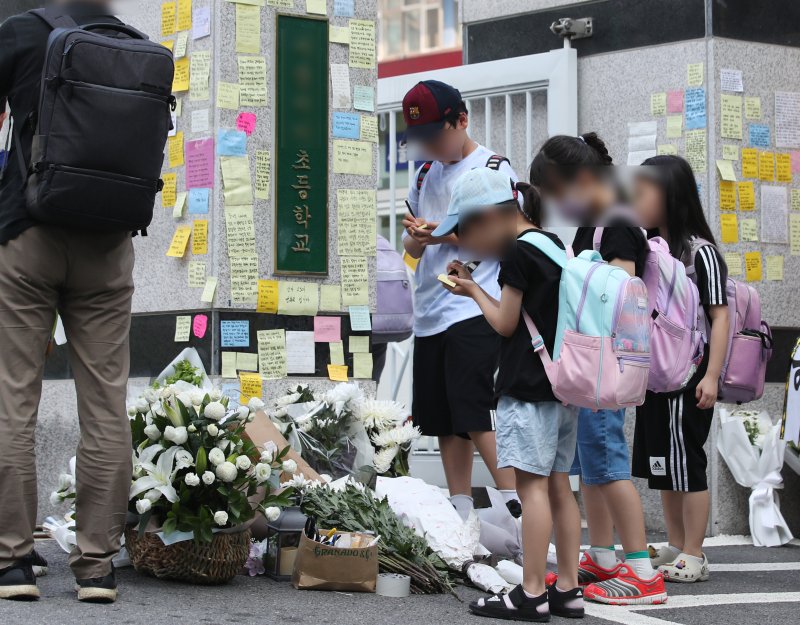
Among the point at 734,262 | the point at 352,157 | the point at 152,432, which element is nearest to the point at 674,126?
the point at 734,262

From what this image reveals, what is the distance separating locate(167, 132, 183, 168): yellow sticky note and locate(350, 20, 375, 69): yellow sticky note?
36.2 inches

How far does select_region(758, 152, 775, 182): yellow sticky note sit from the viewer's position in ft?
24.4

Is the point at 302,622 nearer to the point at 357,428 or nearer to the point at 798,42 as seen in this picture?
the point at 357,428

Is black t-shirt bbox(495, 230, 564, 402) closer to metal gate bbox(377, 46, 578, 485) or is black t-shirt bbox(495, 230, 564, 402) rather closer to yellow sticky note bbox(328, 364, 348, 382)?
yellow sticky note bbox(328, 364, 348, 382)

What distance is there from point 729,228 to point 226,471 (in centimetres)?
379

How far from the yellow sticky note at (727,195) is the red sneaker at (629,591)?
9.72 ft

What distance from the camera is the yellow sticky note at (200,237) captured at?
6.06 m

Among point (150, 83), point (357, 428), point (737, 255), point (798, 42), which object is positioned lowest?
point (357, 428)

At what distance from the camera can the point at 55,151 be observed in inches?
159

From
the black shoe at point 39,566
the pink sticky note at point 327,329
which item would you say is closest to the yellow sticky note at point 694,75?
the pink sticky note at point 327,329

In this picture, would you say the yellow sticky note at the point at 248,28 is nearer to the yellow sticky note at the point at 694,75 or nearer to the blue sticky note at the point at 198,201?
the blue sticky note at the point at 198,201

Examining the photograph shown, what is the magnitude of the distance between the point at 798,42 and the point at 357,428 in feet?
12.3

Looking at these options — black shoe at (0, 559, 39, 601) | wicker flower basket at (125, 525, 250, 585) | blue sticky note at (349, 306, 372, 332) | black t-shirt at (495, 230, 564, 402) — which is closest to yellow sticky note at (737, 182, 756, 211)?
blue sticky note at (349, 306, 372, 332)

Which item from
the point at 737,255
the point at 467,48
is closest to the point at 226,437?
the point at 737,255
